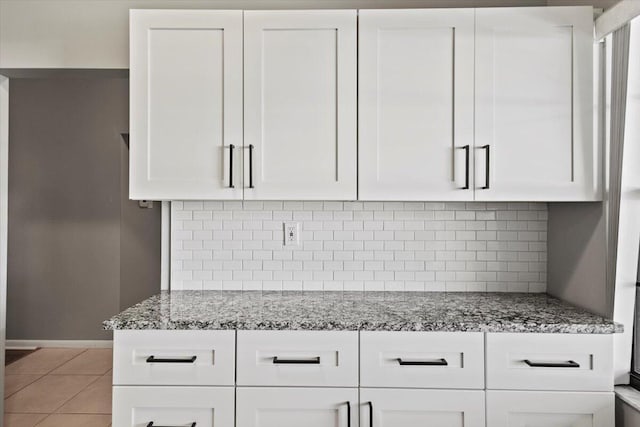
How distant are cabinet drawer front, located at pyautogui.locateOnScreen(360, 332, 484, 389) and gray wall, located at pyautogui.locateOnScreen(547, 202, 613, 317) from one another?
56cm

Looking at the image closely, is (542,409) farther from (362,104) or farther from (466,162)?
(362,104)

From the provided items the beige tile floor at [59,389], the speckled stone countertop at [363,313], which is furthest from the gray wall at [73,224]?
the speckled stone countertop at [363,313]

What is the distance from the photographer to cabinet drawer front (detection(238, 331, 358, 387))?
5.90 ft

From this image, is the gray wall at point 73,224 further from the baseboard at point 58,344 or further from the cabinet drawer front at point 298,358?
the cabinet drawer front at point 298,358

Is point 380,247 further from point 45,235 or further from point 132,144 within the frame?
point 45,235

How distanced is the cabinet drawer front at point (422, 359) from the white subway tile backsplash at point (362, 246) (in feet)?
2.11

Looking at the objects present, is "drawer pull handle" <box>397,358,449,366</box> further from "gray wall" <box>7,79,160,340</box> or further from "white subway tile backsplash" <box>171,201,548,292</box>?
"gray wall" <box>7,79,160,340</box>

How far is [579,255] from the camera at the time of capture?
6.86 ft

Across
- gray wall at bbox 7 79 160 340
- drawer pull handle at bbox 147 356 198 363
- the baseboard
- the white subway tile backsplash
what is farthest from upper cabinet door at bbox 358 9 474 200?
the baseboard

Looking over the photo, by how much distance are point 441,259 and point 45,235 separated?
4016mm

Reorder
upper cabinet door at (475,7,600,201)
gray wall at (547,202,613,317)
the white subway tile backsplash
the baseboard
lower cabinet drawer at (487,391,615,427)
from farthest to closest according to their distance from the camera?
the baseboard
the white subway tile backsplash
upper cabinet door at (475,7,600,201)
gray wall at (547,202,613,317)
lower cabinet drawer at (487,391,615,427)

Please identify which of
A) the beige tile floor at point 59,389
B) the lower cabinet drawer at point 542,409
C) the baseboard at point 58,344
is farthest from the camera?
the baseboard at point 58,344

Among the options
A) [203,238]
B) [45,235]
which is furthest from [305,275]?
[45,235]

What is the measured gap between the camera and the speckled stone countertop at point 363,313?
1795mm
